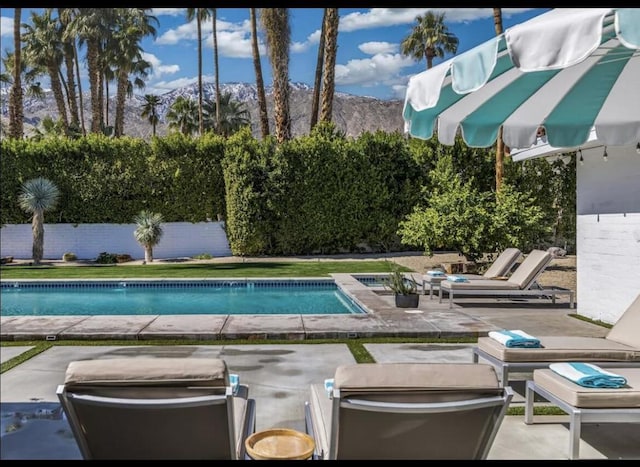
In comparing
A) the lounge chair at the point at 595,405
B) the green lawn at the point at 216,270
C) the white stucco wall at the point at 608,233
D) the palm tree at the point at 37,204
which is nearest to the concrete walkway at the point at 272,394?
the lounge chair at the point at 595,405

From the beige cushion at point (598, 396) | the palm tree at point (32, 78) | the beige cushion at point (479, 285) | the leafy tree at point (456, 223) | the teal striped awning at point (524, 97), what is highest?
the palm tree at point (32, 78)

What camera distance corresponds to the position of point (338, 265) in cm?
1723

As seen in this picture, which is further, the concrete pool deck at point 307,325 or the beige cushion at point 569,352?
the concrete pool deck at point 307,325

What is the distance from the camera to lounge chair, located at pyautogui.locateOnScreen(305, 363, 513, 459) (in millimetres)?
2547

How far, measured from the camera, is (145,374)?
257 centimetres

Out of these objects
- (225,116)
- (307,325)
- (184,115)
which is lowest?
(307,325)

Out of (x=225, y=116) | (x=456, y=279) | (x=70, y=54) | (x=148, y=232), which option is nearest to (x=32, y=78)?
(x=70, y=54)

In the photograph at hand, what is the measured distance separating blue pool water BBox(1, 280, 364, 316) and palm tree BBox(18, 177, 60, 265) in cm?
595

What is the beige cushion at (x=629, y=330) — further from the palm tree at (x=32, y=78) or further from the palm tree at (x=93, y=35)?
the palm tree at (x=32, y=78)

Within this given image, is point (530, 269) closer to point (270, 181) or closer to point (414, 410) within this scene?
point (414, 410)

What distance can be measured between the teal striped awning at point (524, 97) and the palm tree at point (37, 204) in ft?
54.8

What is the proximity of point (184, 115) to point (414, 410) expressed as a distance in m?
41.9

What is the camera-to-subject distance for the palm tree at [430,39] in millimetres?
37500
